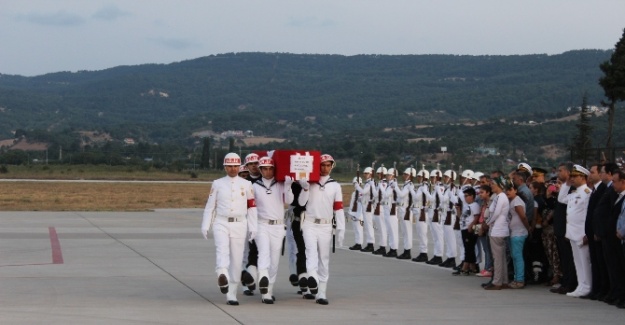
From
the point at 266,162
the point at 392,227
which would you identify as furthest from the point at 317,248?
the point at 392,227

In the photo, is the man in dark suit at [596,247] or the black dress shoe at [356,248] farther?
the black dress shoe at [356,248]

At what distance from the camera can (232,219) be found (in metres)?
13.2

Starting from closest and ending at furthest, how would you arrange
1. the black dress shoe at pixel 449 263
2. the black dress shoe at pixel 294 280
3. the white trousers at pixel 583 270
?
the white trousers at pixel 583 270
the black dress shoe at pixel 294 280
the black dress shoe at pixel 449 263

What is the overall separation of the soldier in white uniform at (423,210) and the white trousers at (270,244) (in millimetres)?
6951

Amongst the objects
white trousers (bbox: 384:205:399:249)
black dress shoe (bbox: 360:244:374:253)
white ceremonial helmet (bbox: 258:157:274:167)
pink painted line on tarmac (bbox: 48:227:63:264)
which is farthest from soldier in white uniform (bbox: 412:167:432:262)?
white ceremonial helmet (bbox: 258:157:274:167)

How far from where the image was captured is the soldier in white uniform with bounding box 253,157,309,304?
13.4 meters

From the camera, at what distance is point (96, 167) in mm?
90312

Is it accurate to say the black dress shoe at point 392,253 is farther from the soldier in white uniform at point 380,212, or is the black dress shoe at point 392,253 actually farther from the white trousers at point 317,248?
the white trousers at point 317,248

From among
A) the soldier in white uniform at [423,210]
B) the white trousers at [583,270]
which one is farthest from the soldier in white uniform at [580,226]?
the soldier in white uniform at [423,210]

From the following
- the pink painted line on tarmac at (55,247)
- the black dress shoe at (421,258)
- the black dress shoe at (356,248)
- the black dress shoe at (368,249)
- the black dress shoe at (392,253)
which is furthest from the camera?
the black dress shoe at (356,248)

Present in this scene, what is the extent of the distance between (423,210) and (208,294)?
7.18m

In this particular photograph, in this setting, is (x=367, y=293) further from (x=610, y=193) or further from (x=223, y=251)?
(x=610, y=193)

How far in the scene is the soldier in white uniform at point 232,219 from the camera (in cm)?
1307

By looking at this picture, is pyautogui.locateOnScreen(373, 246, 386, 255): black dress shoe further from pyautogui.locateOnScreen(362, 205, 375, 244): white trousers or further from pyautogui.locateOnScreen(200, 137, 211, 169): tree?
pyautogui.locateOnScreen(200, 137, 211, 169): tree
